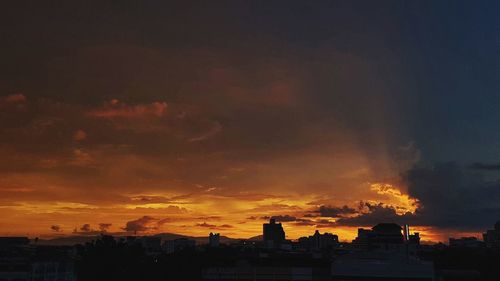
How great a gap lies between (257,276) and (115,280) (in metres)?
34.9

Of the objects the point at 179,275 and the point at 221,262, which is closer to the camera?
the point at 179,275

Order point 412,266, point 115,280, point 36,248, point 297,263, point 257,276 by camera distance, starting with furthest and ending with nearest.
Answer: point 297,263, point 36,248, point 115,280, point 257,276, point 412,266

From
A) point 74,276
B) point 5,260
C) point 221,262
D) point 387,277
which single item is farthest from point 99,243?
point 387,277

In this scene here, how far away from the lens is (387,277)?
11619cm

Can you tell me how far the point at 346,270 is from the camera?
11800cm

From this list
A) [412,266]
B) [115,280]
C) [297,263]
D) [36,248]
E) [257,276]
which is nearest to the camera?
[412,266]

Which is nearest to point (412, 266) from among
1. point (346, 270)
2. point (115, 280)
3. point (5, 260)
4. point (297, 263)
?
point (346, 270)

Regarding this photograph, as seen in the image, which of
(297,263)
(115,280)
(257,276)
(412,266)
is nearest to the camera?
(412,266)

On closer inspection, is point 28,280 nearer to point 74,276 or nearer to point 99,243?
point 74,276

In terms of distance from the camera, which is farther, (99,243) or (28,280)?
(99,243)

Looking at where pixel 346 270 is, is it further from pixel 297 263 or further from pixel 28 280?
pixel 28 280

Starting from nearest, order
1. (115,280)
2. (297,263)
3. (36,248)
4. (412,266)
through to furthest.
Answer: (412,266) → (115,280) → (36,248) → (297,263)

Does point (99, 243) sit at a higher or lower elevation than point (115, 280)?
higher

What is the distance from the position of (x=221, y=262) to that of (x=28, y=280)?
218 ft
